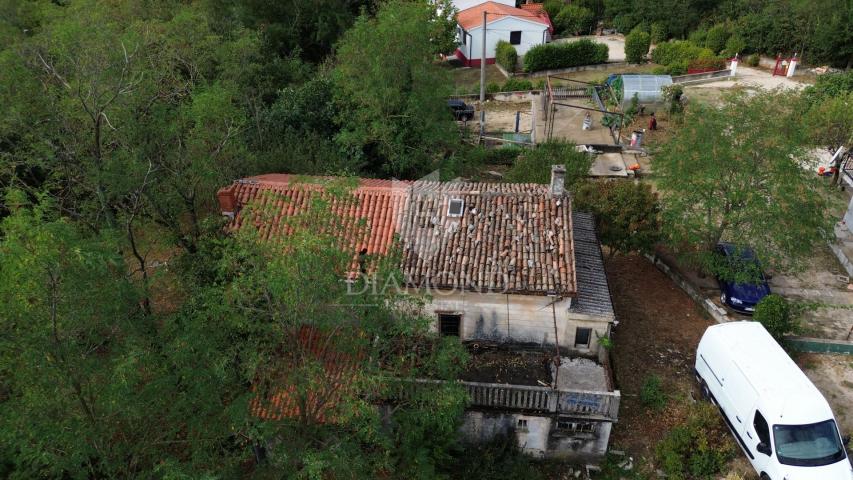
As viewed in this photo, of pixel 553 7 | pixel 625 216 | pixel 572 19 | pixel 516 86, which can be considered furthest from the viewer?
pixel 553 7

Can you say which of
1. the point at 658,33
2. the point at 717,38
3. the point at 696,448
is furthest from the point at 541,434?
the point at 658,33

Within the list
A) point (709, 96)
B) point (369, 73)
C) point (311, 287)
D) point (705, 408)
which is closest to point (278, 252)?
point (311, 287)

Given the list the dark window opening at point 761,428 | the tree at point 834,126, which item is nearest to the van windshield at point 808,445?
the dark window opening at point 761,428

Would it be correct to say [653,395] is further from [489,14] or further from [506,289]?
[489,14]

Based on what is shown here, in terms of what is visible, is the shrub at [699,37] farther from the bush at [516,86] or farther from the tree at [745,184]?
the tree at [745,184]

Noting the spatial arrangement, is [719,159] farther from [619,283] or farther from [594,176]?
[594,176]

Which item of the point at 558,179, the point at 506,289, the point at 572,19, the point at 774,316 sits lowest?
the point at 774,316

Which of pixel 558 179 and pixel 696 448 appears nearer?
pixel 696 448
